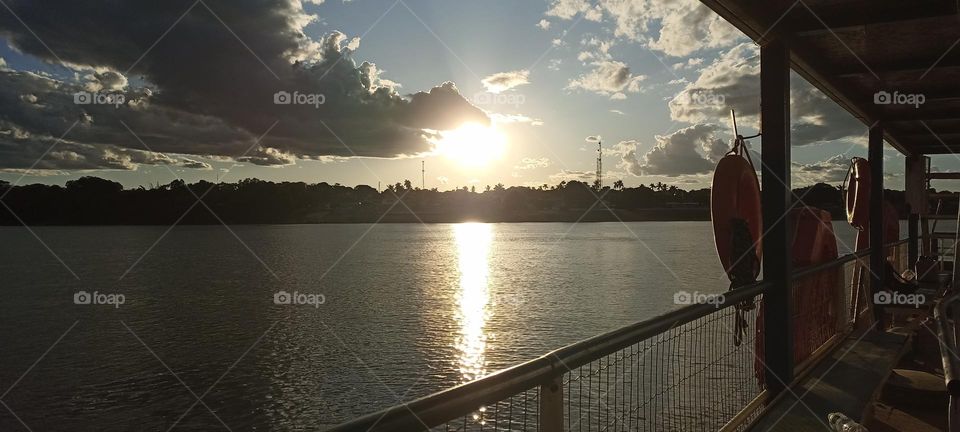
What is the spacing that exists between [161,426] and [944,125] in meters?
18.0

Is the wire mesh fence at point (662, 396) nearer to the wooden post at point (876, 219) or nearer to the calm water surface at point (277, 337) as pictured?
the wooden post at point (876, 219)

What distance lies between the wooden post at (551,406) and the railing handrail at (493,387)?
0.13ft

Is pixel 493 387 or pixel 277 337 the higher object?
pixel 493 387

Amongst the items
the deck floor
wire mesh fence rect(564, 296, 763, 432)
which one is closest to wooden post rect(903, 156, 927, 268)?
wire mesh fence rect(564, 296, 763, 432)

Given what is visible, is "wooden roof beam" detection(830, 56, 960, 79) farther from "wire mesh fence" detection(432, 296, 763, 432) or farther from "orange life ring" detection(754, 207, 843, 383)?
"wire mesh fence" detection(432, 296, 763, 432)

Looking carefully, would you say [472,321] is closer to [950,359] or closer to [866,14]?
[866,14]

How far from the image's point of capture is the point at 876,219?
8.23 metres

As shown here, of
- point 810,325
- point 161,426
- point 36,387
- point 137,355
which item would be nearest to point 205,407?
point 161,426

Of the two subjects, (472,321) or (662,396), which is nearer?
(662,396)

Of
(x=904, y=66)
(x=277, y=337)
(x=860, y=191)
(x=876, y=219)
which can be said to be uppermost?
(x=904, y=66)

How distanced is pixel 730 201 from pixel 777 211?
0.36m

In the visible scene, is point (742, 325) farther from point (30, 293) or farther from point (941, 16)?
point (30, 293)

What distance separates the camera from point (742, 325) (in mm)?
5105

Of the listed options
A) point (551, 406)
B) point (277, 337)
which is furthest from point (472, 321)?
point (551, 406)
